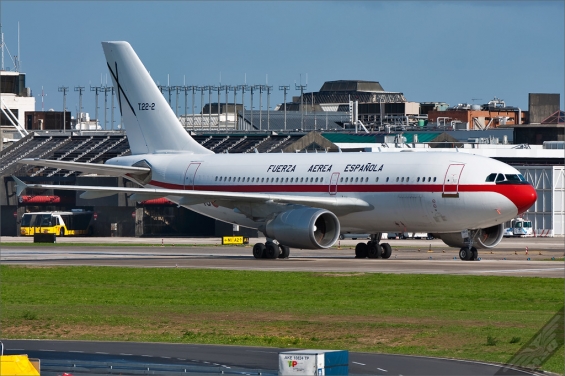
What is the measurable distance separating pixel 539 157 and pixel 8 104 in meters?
94.4

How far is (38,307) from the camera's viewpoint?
35938 millimetres

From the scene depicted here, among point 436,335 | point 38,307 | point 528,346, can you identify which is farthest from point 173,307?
point 528,346

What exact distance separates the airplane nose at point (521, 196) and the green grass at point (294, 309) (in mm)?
10868

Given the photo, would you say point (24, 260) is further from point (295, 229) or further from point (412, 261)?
point (412, 261)

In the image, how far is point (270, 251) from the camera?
2309 inches

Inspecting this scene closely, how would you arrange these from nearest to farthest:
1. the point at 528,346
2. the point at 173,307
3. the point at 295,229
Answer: the point at 528,346
the point at 173,307
the point at 295,229

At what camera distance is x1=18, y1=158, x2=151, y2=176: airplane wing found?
5897 cm

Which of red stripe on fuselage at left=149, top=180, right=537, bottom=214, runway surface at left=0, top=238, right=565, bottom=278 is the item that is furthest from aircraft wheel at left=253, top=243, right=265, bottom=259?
red stripe on fuselage at left=149, top=180, right=537, bottom=214

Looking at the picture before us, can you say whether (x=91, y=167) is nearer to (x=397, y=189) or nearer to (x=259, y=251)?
(x=259, y=251)

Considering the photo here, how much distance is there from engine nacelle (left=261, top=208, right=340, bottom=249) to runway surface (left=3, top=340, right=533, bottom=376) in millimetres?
27408

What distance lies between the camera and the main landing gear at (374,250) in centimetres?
6007

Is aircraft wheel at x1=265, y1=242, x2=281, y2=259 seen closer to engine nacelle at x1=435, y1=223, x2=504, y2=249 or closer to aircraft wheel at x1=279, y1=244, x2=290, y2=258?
aircraft wheel at x1=279, y1=244, x2=290, y2=258

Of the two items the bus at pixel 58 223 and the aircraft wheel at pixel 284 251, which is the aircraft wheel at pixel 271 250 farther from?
the bus at pixel 58 223

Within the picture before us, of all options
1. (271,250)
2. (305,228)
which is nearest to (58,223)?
(271,250)
